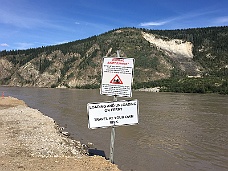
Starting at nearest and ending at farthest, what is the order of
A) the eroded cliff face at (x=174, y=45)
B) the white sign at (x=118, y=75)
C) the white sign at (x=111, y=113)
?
the white sign at (x=111, y=113)
the white sign at (x=118, y=75)
the eroded cliff face at (x=174, y=45)

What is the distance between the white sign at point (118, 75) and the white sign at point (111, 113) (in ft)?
A: 1.16

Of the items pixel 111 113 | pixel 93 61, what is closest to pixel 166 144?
pixel 111 113

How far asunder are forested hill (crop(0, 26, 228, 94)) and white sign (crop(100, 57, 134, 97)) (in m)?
117

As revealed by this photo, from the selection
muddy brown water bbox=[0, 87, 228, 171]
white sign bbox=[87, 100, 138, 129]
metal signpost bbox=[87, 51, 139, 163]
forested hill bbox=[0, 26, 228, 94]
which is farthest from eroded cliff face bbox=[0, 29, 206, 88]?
metal signpost bbox=[87, 51, 139, 163]

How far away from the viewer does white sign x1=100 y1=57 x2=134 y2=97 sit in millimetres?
7281

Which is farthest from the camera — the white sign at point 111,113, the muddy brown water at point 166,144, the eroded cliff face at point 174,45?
the eroded cliff face at point 174,45

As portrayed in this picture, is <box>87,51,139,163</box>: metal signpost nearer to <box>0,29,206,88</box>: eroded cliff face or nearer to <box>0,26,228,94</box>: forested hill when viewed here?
<box>0,26,228,94</box>: forested hill

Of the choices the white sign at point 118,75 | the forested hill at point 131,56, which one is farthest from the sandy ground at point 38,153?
the forested hill at point 131,56

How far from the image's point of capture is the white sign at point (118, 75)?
728cm

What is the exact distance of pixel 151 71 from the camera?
13412cm

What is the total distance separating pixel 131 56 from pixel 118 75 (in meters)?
136

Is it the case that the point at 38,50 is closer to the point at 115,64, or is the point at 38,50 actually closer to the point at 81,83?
the point at 81,83

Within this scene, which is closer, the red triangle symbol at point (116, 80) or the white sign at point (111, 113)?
the white sign at point (111, 113)

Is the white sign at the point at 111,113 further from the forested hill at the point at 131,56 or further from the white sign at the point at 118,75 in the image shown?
the forested hill at the point at 131,56
